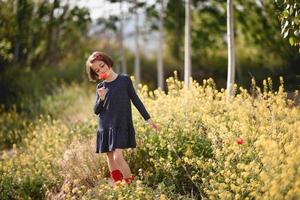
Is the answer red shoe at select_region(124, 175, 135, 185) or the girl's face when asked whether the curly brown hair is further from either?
red shoe at select_region(124, 175, 135, 185)

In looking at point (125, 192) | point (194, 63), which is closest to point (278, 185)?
point (125, 192)

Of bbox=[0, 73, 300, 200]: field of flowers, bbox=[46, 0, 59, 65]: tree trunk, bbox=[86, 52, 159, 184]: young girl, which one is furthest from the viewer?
bbox=[46, 0, 59, 65]: tree trunk

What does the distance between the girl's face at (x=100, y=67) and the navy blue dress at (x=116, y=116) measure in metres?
0.14

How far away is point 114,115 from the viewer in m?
5.98

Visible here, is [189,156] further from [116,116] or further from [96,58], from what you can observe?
[96,58]

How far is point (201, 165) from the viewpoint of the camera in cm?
558

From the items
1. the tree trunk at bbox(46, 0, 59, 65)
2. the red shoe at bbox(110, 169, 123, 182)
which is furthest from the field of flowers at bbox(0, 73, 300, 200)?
the tree trunk at bbox(46, 0, 59, 65)

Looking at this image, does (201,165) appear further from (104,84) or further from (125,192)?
(104,84)

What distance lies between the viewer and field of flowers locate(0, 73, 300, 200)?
4.93 m

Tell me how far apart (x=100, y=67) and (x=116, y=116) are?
53 centimetres

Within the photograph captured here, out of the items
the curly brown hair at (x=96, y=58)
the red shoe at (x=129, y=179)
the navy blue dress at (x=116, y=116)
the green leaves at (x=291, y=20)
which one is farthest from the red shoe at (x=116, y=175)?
the green leaves at (x=291, y=20)

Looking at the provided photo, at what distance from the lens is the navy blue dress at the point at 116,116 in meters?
5.95

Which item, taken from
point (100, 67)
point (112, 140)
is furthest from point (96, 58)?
point (112, 140)

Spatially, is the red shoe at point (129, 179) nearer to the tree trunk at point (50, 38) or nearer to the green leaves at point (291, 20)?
the green leaves at point (291, 20)
